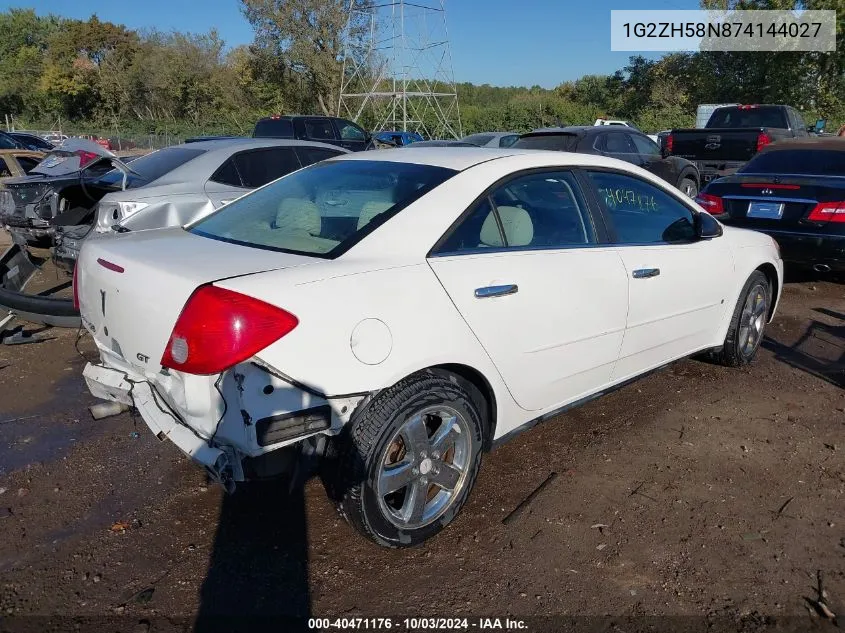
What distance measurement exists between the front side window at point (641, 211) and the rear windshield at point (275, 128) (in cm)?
1380

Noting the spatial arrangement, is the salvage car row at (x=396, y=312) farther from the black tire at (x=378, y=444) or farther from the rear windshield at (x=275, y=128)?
the rear windshield at (x=275, y=128)

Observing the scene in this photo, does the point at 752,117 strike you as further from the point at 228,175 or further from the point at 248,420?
the point at 248,420

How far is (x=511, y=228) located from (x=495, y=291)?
423 millimetres

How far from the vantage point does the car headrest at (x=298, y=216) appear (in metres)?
3.23

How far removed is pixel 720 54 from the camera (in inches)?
1528

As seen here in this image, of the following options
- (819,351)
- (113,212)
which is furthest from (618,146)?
(113,212)

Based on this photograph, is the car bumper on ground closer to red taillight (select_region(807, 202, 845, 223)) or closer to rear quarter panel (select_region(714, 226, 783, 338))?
rear quarter panel (select_region(714, 226, 783, 338))

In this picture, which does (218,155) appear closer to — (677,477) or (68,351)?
(68,351)

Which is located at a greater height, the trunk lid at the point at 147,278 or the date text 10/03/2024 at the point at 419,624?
the trunk lid at the point at 147,278

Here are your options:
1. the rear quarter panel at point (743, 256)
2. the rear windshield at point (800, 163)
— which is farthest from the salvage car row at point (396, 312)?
the rear windshield at point (800, 163)

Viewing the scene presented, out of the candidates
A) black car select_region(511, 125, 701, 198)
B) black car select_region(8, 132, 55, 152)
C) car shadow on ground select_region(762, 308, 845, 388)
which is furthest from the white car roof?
black car select_region(8, 132, 55, 152)

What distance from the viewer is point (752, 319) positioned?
5109 mm

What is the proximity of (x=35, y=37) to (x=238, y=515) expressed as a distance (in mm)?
81239

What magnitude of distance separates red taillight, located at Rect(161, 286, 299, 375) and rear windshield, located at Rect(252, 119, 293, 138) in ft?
49.7
